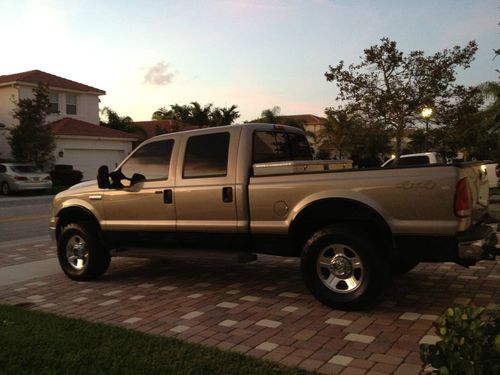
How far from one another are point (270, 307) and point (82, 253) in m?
3.04

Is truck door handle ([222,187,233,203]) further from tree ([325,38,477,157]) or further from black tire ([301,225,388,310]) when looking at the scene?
tree ([325,38,477,157])

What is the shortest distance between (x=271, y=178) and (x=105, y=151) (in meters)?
32.1

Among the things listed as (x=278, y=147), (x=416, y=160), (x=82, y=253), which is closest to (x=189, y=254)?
(x=278, y=147)

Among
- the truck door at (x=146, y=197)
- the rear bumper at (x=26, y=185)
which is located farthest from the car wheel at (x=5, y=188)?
the truck door at (x=146, y=197)

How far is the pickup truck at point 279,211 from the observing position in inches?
195

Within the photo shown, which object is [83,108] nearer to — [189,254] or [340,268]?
[189,254]

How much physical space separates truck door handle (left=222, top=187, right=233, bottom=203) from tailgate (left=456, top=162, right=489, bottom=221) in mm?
2420

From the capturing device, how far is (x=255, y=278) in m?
7.10

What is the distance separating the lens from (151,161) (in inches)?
272

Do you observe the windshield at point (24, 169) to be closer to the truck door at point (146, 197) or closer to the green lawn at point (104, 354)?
the truck door at point (146, 197)

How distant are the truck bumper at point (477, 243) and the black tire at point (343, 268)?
2.50ft

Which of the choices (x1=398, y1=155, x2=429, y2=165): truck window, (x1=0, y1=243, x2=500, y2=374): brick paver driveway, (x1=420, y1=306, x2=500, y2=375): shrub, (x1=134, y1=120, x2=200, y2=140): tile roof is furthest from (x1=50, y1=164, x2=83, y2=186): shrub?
(x1=420, y1=306, x2=500, y2=375): shrub

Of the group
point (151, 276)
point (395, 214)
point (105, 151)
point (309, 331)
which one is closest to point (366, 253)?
point (395, 214)

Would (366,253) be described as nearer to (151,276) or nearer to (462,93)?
(151,276)
